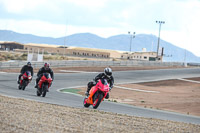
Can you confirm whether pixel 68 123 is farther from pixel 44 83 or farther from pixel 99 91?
pixel 44 83

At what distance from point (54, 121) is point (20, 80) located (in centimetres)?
1487

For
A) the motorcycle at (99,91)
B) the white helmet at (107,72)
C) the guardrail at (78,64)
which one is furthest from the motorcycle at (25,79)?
the guardrail at (78,64)

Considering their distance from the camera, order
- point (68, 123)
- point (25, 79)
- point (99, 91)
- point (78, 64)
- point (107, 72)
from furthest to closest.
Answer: point (78, 64) < point (25, 79) < point (107, 72) < point (99, 91) < point (68, 123)

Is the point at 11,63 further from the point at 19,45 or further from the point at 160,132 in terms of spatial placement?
the point at 19,45

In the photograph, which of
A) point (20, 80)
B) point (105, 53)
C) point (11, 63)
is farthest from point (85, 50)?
point (20, 80)

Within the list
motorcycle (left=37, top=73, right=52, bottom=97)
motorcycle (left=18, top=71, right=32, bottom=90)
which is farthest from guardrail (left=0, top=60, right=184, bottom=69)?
motorcycle (left=37, top=73, right=52, bottom=97)

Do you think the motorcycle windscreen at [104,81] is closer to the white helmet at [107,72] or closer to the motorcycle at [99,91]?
the motorcycle at [99,91]

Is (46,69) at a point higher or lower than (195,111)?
higher

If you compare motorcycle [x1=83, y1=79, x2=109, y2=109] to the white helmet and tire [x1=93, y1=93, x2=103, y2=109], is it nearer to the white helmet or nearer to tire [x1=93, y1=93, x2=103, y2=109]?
tire [x1=93, y1=93, x2=103, y2=109]

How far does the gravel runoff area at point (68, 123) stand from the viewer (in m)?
10.4

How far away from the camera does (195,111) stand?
22625mm

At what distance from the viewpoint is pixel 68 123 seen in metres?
11.6

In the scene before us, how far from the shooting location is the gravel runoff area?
34.2ft

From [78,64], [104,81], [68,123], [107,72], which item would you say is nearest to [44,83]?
[107,72]
